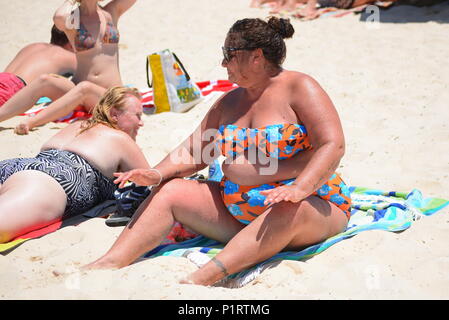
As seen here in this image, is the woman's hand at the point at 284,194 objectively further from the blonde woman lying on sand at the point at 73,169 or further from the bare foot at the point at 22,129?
the bare foot at the point at 22,129

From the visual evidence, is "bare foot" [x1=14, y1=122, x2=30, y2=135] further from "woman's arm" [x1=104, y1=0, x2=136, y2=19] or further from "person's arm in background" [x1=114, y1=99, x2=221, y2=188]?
"person's arm in background" [x1=114, y1=99, x2=221, y2=188]

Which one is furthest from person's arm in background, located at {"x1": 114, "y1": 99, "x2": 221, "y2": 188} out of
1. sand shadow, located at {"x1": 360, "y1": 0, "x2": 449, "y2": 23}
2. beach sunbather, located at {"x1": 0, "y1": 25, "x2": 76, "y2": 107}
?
sand shadow, located at {"x1": 360, "y1": 0, "x2": 449, "y2": 23}

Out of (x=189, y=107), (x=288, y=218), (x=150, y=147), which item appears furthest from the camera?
(x=189, y=107)

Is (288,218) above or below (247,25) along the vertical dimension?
below

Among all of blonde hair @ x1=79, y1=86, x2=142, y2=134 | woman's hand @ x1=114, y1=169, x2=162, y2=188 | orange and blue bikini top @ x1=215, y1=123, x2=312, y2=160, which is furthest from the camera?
blonde hair @ x1=79, y1=86, x2=142, y2=134

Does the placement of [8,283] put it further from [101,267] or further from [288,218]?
[288,218]

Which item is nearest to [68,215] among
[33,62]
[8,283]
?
[8,283]

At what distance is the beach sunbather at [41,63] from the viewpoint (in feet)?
18.6

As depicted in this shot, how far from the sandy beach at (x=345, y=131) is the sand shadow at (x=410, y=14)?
28 millimetres

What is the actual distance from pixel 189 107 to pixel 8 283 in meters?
3.10

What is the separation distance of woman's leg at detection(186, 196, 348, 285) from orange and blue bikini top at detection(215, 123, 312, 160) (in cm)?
28

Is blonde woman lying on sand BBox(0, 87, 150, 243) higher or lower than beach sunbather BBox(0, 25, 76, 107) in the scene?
lower

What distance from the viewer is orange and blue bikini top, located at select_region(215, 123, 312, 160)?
2.82 meters
